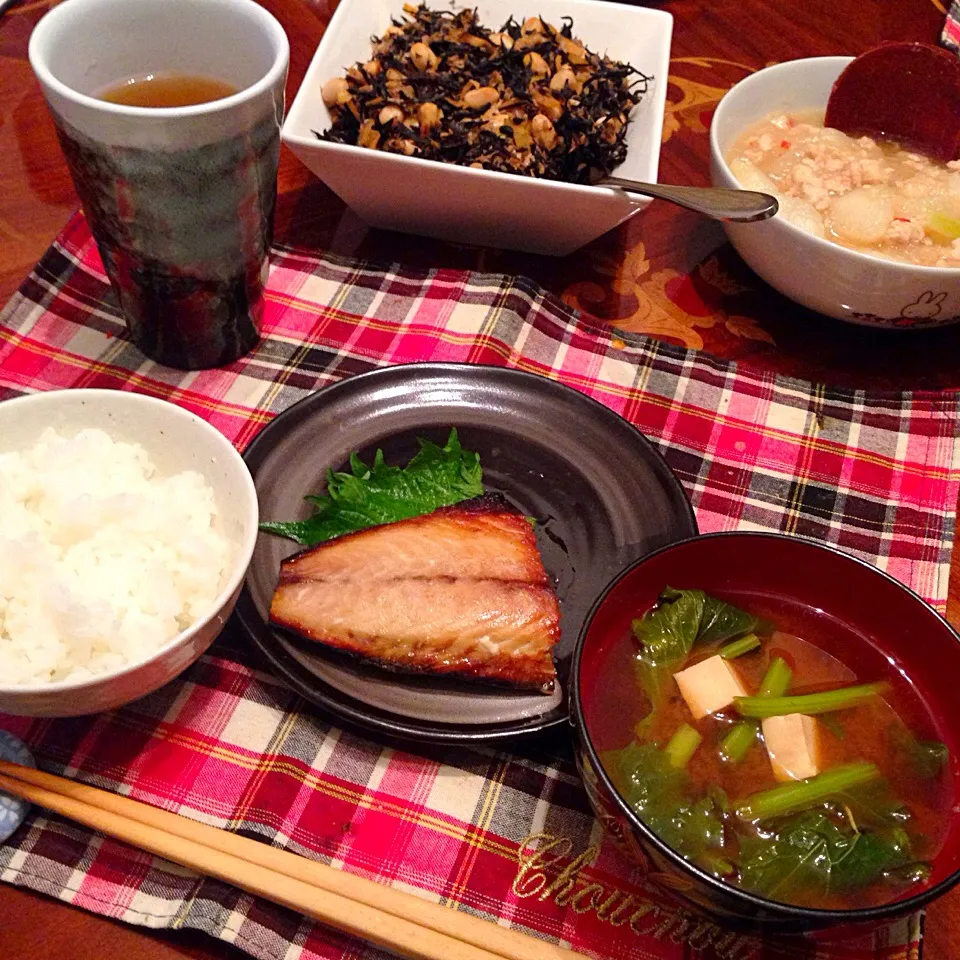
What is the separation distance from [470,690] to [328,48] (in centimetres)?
177

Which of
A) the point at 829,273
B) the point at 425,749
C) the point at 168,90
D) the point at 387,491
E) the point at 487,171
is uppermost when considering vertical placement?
the point at 168,90

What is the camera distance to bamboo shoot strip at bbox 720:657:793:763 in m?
1.24

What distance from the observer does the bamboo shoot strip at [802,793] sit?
1.17 meters

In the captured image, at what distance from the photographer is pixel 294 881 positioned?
119cm

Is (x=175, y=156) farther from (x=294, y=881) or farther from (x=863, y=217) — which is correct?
(x=863, y=217)

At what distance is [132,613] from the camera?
133 centimetres

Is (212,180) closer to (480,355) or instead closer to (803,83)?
(480,355)

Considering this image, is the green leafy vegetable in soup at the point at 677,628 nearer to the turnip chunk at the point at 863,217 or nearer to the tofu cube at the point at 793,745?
the tofu cube at the point at 793,745

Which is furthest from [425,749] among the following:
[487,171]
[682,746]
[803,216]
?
[803,216]

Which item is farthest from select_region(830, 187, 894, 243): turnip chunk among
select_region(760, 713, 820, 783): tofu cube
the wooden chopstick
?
the wooden chopstick

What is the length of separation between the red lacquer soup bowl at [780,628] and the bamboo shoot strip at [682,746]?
0.22 ft

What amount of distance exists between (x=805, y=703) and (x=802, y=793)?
0.14 m

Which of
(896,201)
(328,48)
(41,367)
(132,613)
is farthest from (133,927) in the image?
(896,201)

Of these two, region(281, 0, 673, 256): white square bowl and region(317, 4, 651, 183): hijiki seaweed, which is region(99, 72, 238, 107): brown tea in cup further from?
region(317, 4, 651, 183): hijiki seaweed
